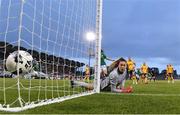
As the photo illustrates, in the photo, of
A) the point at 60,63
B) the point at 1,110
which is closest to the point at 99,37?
the point at 60,63

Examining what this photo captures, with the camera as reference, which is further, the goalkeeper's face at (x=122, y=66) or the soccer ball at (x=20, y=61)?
the goalkeeper's face at (x=122, y=66)

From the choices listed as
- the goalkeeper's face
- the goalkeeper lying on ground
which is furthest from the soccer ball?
the goalkeeper's face

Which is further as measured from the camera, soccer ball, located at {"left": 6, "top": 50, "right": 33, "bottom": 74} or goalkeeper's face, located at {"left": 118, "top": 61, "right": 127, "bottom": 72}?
goalkeeper's face, located at {"left": 118, "top": 61, "right": 127, "bottom": 72}

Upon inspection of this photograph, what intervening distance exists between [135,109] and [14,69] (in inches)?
114

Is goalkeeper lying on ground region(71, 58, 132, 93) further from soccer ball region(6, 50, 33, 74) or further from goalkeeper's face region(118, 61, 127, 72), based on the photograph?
soccer ball region(6, 50, 33, 74)

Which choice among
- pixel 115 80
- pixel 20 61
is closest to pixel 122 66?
pixel 115 80

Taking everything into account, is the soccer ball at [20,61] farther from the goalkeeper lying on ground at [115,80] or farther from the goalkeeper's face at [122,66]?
the goalkeeper's face at [122,66]

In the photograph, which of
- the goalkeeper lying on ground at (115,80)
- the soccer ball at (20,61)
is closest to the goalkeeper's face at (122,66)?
the goalkeeper lying on ground at (115,80)

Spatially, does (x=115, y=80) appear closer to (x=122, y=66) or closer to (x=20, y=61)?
(x=122, y=66)

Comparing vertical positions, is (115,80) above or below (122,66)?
below

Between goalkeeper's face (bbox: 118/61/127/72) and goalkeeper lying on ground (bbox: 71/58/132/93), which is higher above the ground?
goalkeeper's face (bbox: 118/61/127/72)

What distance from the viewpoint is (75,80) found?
17.0 meters

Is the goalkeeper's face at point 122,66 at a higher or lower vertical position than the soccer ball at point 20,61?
higher

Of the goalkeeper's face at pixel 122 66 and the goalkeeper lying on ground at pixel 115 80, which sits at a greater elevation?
the goalkeeper's face at pixel 122 66
